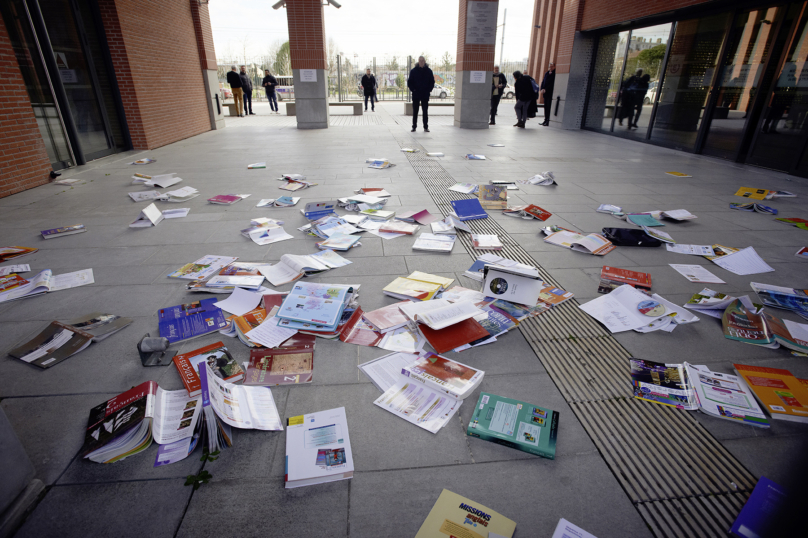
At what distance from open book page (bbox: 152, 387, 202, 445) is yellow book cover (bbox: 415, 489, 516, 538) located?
1.09 m

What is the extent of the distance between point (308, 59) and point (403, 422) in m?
12.0

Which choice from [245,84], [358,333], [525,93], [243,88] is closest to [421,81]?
[525,93]

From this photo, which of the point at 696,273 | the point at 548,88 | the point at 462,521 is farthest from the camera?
the point at 548,88

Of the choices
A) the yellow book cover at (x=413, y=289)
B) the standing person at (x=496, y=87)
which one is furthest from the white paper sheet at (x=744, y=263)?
the standing person at (x=496, y=87)

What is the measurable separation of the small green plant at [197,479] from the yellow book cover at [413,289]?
5.40 ft

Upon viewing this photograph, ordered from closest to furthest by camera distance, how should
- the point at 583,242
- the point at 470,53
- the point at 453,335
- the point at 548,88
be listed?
the point at 453,335
the point at 583,242
the point at 470,53
the point at 548,88

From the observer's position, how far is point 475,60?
40.2ft

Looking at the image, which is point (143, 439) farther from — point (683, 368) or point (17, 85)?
point (17, 85)

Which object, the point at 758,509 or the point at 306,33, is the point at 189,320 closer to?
the point at 758,509

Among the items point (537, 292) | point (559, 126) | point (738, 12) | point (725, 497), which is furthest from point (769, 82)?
point (725, 497)

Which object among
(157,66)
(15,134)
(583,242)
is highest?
(157,66)

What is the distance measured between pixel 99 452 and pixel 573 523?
190 cm

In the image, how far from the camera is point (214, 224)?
446 cm

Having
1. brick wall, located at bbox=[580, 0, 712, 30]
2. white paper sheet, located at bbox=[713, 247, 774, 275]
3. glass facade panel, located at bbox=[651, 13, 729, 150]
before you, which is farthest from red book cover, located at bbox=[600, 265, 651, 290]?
brick wall, located at bbox=[580, 0, 712, 30]
